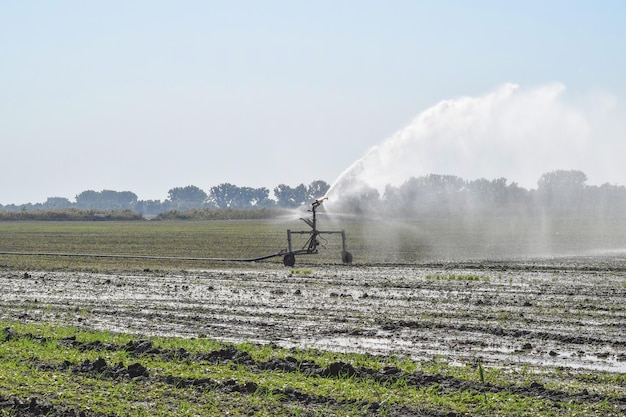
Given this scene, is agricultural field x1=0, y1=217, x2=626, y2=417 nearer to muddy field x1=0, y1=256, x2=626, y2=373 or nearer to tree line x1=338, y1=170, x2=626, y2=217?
muddy field x1=0, y1=256, x2=626, y2=373

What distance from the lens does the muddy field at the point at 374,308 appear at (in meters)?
13.8

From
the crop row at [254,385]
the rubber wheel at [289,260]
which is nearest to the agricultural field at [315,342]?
the crop row at [254,385]

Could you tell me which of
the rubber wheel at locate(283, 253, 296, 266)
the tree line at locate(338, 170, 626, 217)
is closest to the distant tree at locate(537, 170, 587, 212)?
the tree line at locate(338, 170, 626, 217)

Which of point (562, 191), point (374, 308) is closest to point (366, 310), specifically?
point (374, 308)

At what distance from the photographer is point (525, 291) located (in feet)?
71.2

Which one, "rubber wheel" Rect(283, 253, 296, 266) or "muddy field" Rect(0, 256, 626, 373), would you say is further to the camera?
"rubber wheel" Rect(283, 253, 296, 266)

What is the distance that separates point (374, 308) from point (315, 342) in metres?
A: 4.58

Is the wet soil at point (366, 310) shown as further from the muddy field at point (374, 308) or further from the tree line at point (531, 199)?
the tree line at point (531, 199)

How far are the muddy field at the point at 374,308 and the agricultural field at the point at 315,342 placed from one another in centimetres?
5

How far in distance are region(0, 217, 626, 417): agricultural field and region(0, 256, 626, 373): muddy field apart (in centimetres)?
5

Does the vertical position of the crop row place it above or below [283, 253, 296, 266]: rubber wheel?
below

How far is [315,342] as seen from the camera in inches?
557

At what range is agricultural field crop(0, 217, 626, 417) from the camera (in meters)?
9.86

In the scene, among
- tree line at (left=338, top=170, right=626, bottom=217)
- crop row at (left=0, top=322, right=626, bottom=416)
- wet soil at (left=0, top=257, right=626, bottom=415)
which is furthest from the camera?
tree line at (left=338, top=170, right=626, bottom=217)
